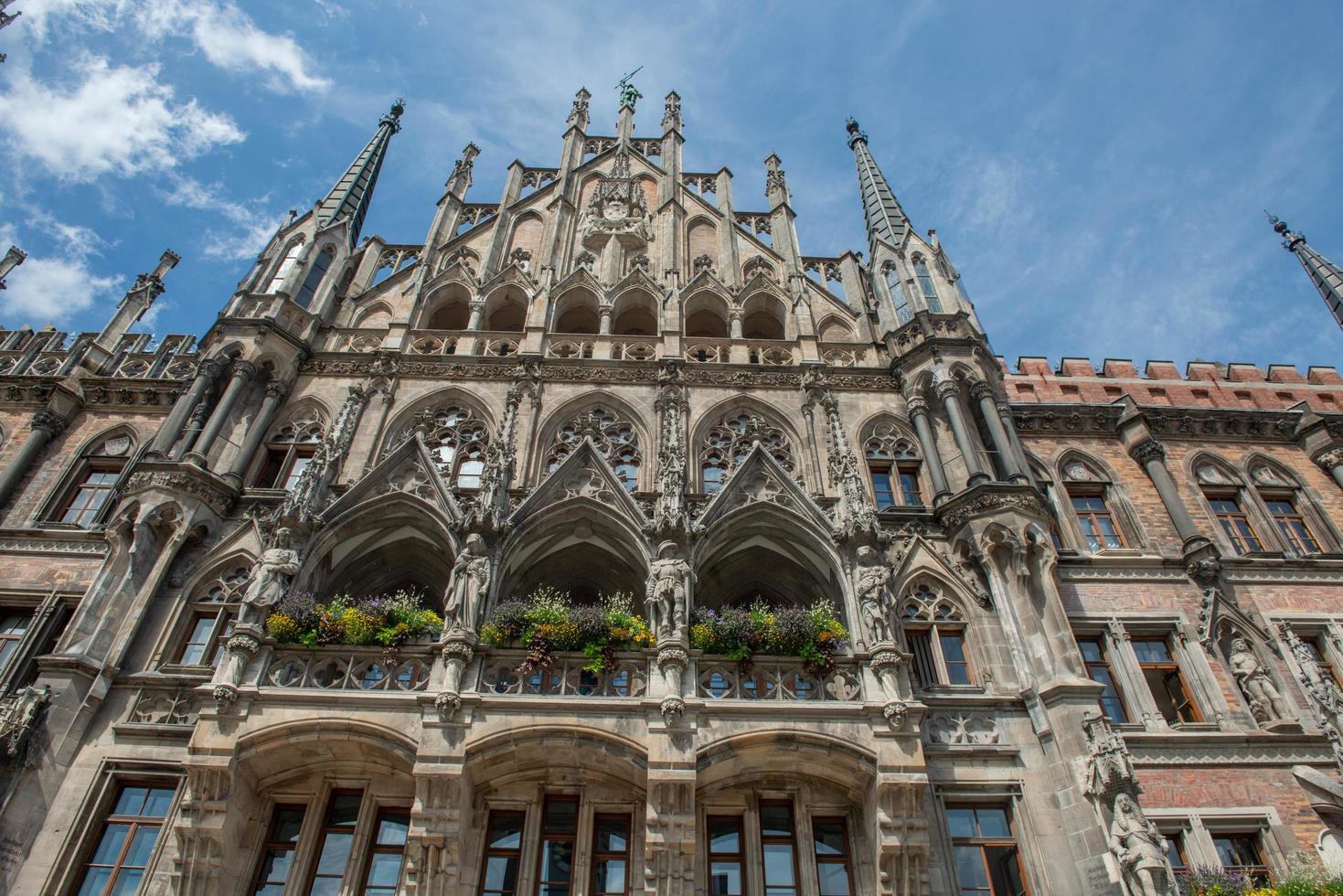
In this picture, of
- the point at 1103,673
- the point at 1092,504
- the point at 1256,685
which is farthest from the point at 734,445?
the point at 1256,685

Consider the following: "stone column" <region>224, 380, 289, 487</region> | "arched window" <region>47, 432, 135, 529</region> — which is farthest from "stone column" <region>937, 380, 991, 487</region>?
"arched window" <region>47, 432, 135, 529</region>

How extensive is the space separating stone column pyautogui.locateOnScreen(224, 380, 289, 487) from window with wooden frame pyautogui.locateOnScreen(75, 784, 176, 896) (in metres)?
5.62

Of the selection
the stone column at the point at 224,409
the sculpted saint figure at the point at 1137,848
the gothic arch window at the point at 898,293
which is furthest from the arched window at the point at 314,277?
the sculpted saint figure at the point at 1137,848

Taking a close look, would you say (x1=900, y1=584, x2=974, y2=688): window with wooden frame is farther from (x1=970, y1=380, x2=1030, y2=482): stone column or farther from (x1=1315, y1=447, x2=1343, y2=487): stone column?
(x1=1315, y1=447, x2=1343, y2=487): stone column

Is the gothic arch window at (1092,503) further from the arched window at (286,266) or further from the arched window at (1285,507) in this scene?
the arched window at (286,266)

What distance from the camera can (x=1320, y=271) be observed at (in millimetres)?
26250

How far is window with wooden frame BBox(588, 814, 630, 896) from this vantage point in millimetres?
12039

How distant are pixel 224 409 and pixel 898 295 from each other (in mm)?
15291

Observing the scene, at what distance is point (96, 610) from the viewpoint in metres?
13.8

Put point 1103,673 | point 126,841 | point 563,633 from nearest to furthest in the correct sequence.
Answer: point 126,841 < point 563,633 < point 1103,673

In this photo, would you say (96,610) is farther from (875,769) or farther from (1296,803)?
(1296,803)

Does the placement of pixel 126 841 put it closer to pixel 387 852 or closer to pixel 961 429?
pixel 387 852

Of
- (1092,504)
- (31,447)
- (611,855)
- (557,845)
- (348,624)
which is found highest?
(31,447)

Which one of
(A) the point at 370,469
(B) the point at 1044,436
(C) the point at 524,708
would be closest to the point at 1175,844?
(B) the point at 1044,436
